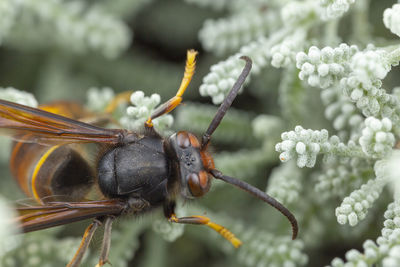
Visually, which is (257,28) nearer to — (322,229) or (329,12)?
(329,12)

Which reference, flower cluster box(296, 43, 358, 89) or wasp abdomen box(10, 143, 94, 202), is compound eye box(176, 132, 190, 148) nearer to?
wasp abdomen box(10, 143, 94, 202)

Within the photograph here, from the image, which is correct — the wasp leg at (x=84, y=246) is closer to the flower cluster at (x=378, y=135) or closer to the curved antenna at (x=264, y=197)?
the curved antenna at (x=264, y=197)

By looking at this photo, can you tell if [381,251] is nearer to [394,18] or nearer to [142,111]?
[394,18]

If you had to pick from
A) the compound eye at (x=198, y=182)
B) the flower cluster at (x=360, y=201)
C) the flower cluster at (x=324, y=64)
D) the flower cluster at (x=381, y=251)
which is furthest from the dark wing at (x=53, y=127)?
the flower cluster at (x=381, y=251)

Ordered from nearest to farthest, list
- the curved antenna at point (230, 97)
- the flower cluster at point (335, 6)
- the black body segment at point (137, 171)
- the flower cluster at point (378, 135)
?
the flower cluster at point (378, 135) < the flower cluster at point (335, 6) < the curved antenna at point (230, 97) < the black body segment at point (137, 171)

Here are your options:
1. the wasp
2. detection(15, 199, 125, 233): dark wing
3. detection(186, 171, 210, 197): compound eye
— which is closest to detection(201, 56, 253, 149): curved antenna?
the wasp
